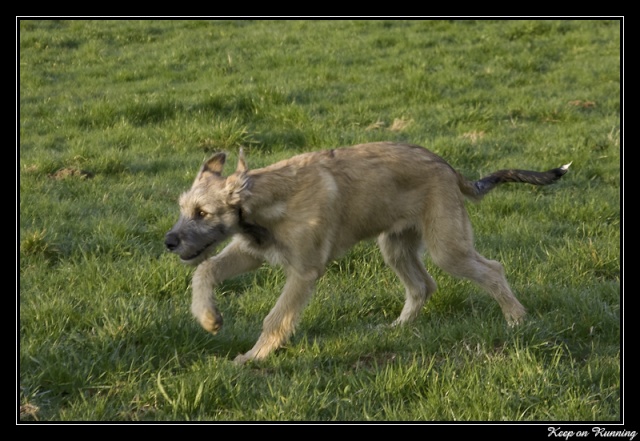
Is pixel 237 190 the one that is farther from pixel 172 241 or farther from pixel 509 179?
pixel 509 179

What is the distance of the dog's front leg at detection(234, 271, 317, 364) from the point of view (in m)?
4.98

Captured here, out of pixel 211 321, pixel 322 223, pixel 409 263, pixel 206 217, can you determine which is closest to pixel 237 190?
pixel 206 217

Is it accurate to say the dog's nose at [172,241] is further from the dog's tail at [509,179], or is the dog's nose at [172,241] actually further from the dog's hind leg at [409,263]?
the dog's tail at [509,179]

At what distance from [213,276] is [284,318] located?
64cm

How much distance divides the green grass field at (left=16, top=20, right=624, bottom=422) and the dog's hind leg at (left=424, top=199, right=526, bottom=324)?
8.4 inches

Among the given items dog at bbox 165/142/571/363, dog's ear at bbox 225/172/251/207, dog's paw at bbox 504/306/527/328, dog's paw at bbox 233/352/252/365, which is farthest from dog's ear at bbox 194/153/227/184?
dog's paw at bbox 504/306/527/328

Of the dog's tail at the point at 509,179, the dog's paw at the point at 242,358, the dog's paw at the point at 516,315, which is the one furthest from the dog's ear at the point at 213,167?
the dog's paw at the point at 516,315

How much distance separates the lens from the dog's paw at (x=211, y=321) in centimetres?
501

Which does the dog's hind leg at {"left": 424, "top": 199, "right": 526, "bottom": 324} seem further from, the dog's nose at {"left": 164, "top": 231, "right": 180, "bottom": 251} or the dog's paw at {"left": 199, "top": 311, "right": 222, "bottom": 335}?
the dog's nose at {"left": 164, "top": 231, "right": 180, "bottom": 251}

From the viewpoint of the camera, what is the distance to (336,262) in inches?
261

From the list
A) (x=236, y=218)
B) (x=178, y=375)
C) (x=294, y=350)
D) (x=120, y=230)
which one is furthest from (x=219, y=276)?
(x=120, y=230)

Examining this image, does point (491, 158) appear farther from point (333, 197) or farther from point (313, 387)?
point (313, 387)

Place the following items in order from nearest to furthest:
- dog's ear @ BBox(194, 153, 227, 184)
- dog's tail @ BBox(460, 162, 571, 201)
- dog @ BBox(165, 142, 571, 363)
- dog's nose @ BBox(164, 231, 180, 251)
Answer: dog's nose @ BBox(164, 231, 180, 251)
dog @ BBox(165, 142, 571, 363)
dog's ear @ BBox(194, 153, 227, 184)
dog's tail @ BBox(460, 162, 571, 201)

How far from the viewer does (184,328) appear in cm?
495
